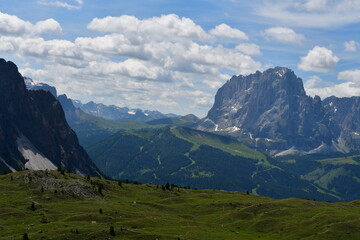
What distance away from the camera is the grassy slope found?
375ft

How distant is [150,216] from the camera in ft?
450

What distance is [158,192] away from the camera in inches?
7564

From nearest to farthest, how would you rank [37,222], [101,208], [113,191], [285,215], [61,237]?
1. [61,237]
2. [37,222]
3. [101,208]
4. [285,215]
5. [113,191]

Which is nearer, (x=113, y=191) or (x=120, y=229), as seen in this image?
(x=120, y=229)

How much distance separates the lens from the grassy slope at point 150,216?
114438mm

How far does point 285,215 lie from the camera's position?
154 meters

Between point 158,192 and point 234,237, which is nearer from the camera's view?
point 234,237

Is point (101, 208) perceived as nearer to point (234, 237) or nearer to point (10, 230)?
point (10, 230)

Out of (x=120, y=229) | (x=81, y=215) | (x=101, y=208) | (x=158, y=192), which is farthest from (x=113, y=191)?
(x=120, y=229)

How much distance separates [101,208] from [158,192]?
5578cm

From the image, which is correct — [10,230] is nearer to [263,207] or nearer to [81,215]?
[81,215]

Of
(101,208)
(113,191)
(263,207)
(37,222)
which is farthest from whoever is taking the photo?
(113,191)

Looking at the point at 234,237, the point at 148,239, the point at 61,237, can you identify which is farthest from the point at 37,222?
the point at 234,237

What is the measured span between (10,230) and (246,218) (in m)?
79.4
